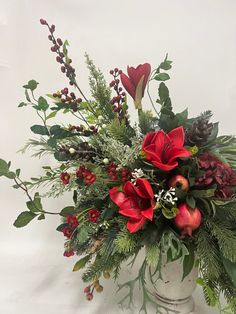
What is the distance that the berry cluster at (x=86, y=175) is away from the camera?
0.72 metres

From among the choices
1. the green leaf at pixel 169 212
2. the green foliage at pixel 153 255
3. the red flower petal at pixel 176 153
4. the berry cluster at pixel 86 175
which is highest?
the berry cluster at pixel 86 175

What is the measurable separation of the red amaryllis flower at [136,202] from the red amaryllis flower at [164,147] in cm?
5

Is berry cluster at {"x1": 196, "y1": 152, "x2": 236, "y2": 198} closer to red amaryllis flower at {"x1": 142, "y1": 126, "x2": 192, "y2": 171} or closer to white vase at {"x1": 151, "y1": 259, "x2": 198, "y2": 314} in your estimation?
red amaryllis flower at {"x1": 142, "y1": 126, "x2": 192, "y2": 171}

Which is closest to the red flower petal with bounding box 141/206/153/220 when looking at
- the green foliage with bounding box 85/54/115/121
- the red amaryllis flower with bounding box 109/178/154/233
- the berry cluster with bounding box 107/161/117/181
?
the red amaryllis flower with bounding box 109/178/154/233

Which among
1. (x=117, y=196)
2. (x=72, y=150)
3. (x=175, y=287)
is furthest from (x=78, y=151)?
(x=175, y=287)

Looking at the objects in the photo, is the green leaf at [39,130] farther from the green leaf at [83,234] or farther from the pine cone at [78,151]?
the green leaf at [83,234]

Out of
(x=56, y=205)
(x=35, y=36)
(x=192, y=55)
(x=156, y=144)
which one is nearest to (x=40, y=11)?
(x=35, y=36)

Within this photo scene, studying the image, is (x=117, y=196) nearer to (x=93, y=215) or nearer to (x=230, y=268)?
(x=93, y=215)

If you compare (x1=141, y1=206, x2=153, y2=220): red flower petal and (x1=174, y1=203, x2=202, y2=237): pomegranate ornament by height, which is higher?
(x1=141, y1=206, x2=153, y2=220): red flower petal

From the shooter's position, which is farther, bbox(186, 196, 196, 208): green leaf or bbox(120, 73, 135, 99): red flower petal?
bbox(120, 73, 135, 99): red flower petal

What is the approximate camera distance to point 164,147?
70 cm

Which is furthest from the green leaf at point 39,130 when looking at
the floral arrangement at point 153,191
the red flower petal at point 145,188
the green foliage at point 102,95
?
the red flower petal at point 145,188

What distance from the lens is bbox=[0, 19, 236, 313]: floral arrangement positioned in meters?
0.68

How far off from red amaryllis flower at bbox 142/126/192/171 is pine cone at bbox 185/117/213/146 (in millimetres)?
22
